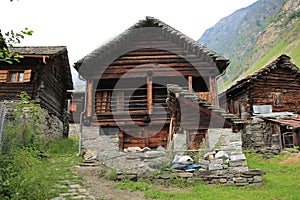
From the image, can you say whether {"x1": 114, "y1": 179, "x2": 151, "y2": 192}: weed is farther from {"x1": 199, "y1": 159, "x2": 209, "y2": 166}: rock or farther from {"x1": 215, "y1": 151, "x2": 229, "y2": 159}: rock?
{"x1": 215, "y1": 151, "x2": 229, "y2": 159}: rock

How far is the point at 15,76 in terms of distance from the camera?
1620 cm

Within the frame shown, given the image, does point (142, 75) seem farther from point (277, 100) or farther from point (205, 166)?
point (277, 100)

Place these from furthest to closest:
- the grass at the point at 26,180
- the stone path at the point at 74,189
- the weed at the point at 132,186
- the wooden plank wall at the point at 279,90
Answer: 1. the wooden plank wall at the point at 279,90
2. the weed at the point at 132,186
3. the stone path at the point at 74,189
4. the grass at the point at 26,180

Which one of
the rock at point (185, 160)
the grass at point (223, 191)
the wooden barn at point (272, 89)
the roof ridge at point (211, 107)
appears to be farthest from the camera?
the wooden barn at point (272, 89)

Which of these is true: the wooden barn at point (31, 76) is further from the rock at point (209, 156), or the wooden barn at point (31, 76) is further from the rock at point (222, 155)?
the rock at point (222, 155)

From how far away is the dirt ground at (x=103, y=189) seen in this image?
699 cm

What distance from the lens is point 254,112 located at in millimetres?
19594

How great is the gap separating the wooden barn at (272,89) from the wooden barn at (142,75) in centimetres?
603

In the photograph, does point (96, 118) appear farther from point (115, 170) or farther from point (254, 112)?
point (254, 112)

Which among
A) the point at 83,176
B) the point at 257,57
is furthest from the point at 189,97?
the point at 257,57

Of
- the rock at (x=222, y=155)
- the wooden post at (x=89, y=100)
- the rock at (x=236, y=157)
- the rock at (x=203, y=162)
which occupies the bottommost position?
the rock at (x=203, y=162)

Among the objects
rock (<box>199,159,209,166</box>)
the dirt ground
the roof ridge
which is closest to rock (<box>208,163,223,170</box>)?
rock (<box>199,159,209,166</box>)

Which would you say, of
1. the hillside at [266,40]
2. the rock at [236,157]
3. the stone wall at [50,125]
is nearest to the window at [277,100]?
the rock at [236,157]

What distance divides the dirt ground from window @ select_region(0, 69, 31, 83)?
8508 millimetres
